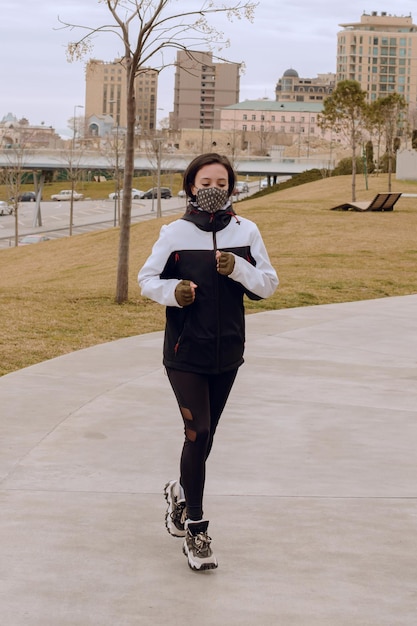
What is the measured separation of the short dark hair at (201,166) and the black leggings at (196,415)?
0.80 m

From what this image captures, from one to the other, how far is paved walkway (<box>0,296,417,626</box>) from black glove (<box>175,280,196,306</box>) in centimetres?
115

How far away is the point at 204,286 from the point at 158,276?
23 cm

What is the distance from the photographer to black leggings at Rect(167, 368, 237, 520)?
4.37 m

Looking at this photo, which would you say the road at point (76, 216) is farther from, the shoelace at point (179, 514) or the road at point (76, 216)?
the shoelace at point (179, 514)

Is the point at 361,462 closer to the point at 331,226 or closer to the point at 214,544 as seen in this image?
the point at 214,544

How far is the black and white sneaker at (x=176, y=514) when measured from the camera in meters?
4.71

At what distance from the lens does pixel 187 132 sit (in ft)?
610

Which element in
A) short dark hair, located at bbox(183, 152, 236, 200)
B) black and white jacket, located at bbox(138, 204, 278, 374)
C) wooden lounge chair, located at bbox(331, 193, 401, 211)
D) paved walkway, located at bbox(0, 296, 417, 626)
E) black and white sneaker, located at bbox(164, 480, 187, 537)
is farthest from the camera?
wooden lounge chair, located at bbox(331, 193, 401, 211)

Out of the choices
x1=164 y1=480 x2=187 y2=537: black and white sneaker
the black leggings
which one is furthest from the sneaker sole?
x1=164 y1=480 x2=187 y2=537: black and white sneaker

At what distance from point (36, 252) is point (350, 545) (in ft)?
113

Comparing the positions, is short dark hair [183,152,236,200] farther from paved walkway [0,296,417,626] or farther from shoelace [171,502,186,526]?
paved walkway [0,296,417,626]

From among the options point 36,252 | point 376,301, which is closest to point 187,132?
point 36,252

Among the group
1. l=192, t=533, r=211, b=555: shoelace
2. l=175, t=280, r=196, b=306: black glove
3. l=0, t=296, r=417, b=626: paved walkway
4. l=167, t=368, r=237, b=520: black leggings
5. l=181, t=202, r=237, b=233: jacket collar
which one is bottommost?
l=0, t=296, r=417, b=626: paved walkway

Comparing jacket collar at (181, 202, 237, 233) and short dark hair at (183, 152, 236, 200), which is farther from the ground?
short dark hair at (183, 152, 236, 200)
